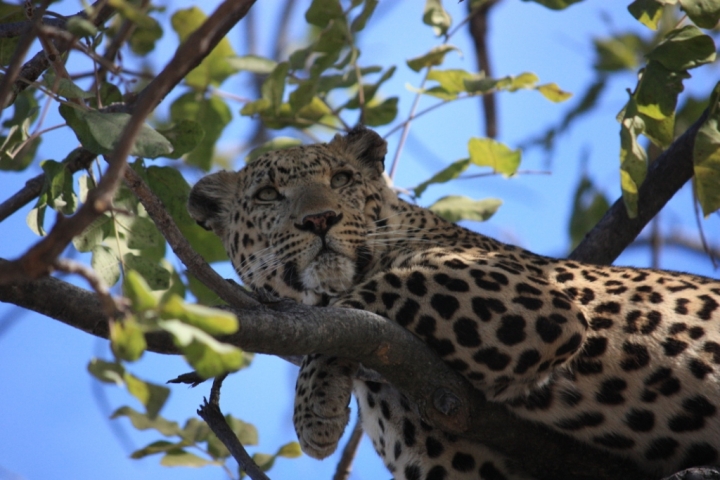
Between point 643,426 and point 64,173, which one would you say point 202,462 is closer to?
point 64,173

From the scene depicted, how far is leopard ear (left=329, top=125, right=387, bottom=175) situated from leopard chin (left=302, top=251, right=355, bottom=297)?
5.23 feet

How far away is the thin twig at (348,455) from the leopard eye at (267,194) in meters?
1.95

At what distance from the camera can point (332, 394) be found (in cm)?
511

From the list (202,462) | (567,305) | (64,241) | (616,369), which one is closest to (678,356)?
(616,369)

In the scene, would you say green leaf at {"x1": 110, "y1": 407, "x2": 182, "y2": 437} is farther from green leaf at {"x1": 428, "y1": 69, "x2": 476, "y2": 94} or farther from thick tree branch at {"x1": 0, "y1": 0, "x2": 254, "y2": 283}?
thick tree branch at {"x1": 0, "y1": 0, "x2": 254, "y2": 283}

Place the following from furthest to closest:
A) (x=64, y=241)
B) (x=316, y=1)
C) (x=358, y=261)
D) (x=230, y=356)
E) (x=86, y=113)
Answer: (x=316, y=1) → (x=358, y=261) → (x=86, y=113) → (x=230, y=356) → (x=64, y=241)

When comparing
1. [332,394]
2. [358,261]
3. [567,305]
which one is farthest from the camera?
[358,261]

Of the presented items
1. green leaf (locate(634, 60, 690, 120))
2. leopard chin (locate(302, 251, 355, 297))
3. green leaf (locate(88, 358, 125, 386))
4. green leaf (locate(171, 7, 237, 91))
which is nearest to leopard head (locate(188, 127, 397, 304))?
leopard chin (locate(302, 251, 355, 297))

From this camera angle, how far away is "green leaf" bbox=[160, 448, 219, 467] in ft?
22.2

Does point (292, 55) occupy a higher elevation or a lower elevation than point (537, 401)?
higher

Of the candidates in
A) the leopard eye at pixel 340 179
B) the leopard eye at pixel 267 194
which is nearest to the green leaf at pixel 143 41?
the leopard eye at pixel 267 194

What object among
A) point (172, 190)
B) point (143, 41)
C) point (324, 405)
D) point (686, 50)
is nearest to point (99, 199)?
point (324, 405)

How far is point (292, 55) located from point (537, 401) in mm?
3745

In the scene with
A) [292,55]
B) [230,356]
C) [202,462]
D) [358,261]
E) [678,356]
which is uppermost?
[292,55]
